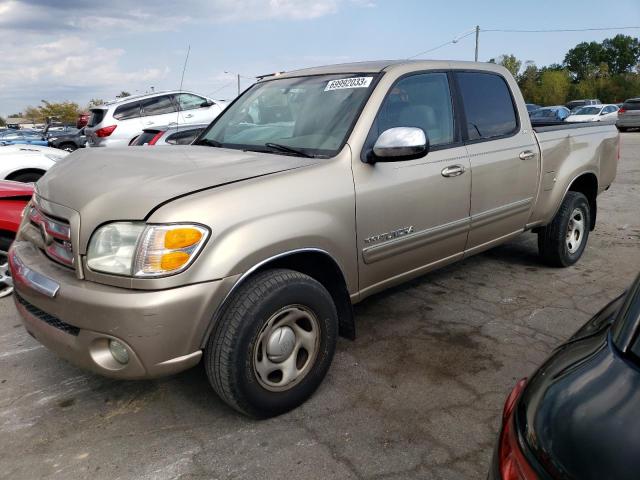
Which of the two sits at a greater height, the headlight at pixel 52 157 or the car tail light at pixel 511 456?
the headlight at pixel 52 157

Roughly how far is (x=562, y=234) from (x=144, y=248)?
12.8 ft

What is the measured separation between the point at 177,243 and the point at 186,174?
465mm

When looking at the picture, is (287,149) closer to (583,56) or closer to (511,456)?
(511,456)

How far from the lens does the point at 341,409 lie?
2807mm

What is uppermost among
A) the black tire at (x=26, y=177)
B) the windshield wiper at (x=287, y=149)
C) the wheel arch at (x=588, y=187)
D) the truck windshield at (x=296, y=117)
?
the truck windshield at (x=296, y=117)

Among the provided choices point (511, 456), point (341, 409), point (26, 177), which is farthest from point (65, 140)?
point (511, 456)

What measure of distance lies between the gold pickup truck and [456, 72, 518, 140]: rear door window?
0.05ft

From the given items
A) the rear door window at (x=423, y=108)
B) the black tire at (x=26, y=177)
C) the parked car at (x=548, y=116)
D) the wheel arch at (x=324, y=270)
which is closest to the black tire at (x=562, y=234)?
the parked car at (x=548, y=116)

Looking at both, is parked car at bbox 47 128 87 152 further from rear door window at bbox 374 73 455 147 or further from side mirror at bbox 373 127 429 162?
side mirror at bbox 373 127 429 162

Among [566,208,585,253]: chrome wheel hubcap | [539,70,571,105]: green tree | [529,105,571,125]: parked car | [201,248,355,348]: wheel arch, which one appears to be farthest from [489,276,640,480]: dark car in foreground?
[539,70,571,105]: green tree

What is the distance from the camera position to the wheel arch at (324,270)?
2643 millimetres

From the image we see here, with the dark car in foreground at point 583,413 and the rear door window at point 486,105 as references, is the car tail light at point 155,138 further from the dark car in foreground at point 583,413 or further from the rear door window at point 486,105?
the dark car in foreground at point 583,413

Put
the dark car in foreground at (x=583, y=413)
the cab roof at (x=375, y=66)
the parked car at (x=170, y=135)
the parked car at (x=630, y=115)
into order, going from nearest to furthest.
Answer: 1. the dark car in foreground at (x=583, y=413)
2. the cab roof at (x=375, y=66)
3. the parked car at (x=170, y=135)
4. the parked car at (x=630, y=115)

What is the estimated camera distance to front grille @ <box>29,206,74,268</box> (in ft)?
8.21
